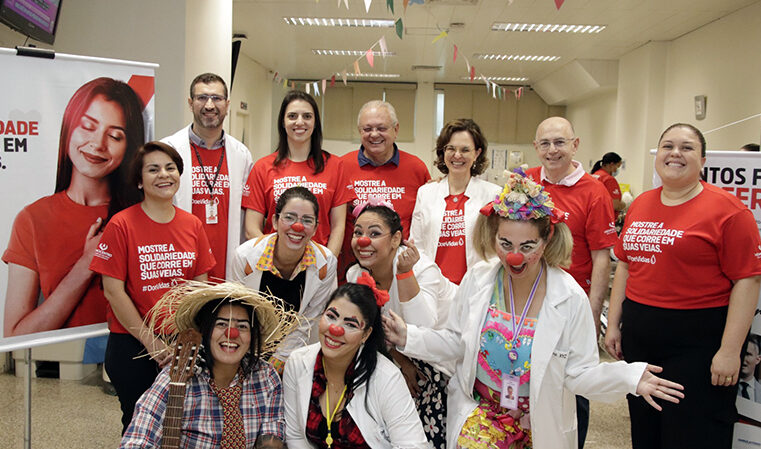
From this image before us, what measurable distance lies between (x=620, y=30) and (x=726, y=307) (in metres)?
7.68

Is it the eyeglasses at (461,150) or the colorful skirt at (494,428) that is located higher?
the eyeglasses at (461,150)

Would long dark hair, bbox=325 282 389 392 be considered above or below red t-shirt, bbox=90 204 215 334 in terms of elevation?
below

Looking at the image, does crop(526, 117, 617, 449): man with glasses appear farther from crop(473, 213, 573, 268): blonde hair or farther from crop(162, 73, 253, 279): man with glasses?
crop(162, 73, 253, 279): man with glasses

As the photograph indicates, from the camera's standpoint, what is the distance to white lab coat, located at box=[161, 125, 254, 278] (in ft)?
9.64

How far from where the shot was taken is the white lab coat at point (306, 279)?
2635 mm

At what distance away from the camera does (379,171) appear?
338cm

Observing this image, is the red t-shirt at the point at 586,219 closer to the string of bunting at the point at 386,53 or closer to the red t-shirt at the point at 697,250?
the red t-shirt at the point at 697,250

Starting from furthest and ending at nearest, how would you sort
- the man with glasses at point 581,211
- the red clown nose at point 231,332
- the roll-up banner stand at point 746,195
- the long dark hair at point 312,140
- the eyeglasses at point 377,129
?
the eyeglasses at point 377,129, the long dark hair at point 312,140, the man with glasses at point 581,211, the roll-up banner stand at point 746,195, the red clown nose at point 231,332

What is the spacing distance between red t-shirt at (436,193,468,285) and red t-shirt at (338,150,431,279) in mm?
309

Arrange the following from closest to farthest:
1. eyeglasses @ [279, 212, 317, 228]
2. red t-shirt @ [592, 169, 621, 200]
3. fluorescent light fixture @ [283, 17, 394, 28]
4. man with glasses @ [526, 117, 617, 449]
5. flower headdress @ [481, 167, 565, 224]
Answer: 1. flower headdress @ [481, 167, 565, 224]
2. eyeglasses @ [279, 212, 317, 228]
3. man with glasses @ [526, 117, 617, 449]
4. red t-shirt @ [592, 169, 621, 200]
5. fluorescent light fixture @ [283, 17, 394, 28]

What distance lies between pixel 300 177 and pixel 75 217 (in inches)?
43.4

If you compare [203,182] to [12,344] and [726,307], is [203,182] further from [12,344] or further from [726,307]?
[726,307]

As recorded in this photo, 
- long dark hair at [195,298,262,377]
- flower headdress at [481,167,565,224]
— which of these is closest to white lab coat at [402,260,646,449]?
flower headdress at [481,167,565,224]

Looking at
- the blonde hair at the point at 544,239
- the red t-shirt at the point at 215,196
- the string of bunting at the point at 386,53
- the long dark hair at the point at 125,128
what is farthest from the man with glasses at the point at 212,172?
the blonde hair at the point at 544,239
